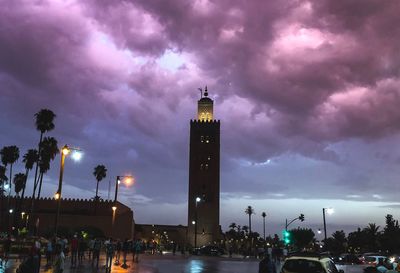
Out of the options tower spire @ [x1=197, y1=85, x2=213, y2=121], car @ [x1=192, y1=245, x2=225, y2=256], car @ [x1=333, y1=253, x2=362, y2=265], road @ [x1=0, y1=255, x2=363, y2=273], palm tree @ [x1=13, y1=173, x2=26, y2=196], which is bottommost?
road @ [x1=0, y1=255, x2=363, y2=273]

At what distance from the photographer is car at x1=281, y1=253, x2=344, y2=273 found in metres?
12.6

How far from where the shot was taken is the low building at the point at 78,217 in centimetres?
8225

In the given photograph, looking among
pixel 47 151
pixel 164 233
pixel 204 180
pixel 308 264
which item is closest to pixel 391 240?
pixel 204 180

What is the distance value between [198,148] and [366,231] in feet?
171

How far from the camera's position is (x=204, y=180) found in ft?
321

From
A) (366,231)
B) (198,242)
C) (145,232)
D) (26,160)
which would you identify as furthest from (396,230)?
(26,160)

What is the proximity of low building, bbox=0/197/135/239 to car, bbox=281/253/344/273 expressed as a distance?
7083 cm

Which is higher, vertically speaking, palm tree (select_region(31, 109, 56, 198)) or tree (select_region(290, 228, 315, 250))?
palm tree (select_region(31, 109, 56, 198))

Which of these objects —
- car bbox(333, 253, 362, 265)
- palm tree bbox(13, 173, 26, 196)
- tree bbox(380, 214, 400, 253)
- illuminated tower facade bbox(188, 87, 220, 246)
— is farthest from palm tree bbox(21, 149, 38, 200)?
tree bbox(380, 214, 400, 253)

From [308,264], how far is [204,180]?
280ft

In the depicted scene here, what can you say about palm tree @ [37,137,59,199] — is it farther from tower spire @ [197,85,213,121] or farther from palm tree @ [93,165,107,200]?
tower spire @ [197,85,213,121]

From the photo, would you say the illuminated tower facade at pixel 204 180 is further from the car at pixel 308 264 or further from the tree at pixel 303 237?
the car at pixel 308 264

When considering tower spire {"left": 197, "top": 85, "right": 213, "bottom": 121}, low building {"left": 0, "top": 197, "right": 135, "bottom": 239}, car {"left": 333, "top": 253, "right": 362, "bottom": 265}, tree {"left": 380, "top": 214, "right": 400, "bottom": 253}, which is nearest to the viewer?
car {"left": 333, "top": 253, "right": 362, "bottom": 265}

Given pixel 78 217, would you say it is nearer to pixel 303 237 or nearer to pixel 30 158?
pixel 30 158
